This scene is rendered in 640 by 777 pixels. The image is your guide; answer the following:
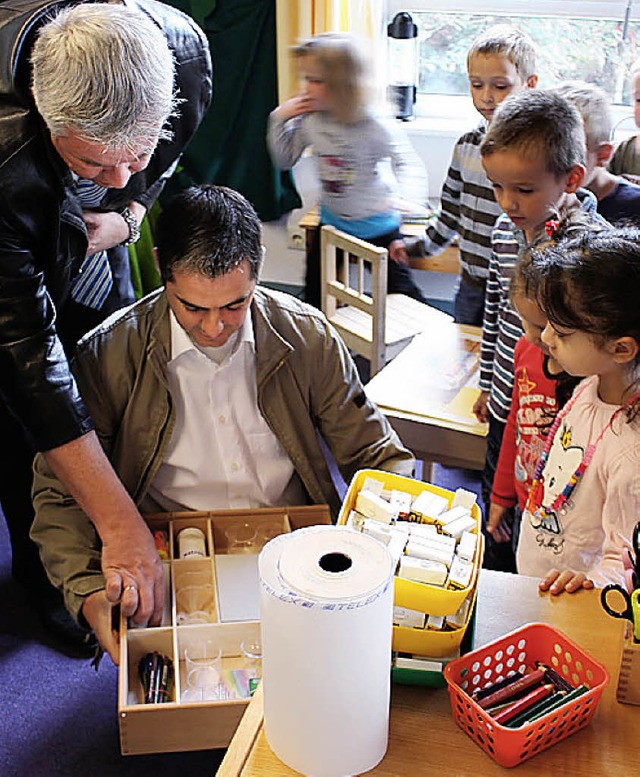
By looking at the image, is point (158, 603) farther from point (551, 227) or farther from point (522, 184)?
point (522, 184)

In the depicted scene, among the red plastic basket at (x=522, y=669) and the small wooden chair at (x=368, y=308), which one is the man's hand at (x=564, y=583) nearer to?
the red plastic basket at (x=522, y=669)

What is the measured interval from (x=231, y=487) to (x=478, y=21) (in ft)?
9.11

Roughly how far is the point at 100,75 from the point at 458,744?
1.02m

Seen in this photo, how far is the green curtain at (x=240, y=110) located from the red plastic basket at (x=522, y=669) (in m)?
3.08

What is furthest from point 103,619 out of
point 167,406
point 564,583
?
point 564,583

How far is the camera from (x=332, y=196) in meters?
3.30

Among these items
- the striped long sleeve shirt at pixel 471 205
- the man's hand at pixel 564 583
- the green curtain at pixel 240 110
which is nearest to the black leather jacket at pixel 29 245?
the man's hand at pixel 564 583

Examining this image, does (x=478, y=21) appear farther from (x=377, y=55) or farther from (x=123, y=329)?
(x=123, y=329)

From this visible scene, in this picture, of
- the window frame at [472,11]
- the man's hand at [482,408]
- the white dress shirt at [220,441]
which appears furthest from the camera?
the window frame at [472,11]

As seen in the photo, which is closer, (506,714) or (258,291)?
(506,714)

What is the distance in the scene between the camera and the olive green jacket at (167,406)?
5.56ft

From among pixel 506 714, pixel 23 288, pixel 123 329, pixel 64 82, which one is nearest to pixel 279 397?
pixel 123 329

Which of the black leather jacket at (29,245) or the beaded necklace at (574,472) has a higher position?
the black leather jacket at (29,245)

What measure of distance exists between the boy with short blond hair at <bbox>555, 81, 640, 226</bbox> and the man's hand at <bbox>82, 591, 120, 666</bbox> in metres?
1.55
